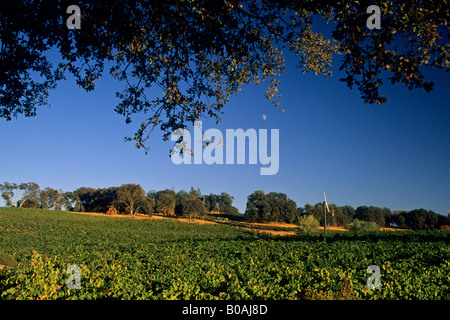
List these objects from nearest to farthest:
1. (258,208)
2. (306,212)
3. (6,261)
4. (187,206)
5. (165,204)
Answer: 1. (6,261)
2. (187,206)
3. (258,208)
4. (165,204)
5. (306,212)

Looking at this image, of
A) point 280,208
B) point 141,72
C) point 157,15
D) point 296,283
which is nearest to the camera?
point 157,15

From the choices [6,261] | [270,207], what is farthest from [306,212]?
[6,261]

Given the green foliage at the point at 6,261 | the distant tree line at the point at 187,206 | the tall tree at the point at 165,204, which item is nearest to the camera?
the green foliage at the point at 6,261

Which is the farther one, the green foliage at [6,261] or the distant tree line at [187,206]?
the distant tree line at [187,206]

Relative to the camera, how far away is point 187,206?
98.2m

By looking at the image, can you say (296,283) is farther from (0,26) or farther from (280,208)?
(280,208)

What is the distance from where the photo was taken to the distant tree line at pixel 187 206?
99.5m

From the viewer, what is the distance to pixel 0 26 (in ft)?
15.2

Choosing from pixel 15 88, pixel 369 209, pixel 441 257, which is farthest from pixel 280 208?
pixel 15 88

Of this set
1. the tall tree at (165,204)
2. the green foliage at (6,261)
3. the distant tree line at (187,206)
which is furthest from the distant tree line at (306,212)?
the green foliage at (6,261)

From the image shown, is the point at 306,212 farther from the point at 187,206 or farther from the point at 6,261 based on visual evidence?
the point at 6,261

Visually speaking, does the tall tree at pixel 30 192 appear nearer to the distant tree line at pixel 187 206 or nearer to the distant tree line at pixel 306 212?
the distant tree line at pixel 187 206

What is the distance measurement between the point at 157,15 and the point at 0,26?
9.59 ft
